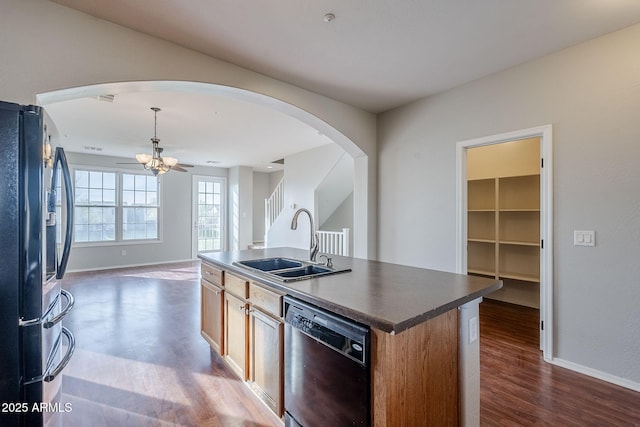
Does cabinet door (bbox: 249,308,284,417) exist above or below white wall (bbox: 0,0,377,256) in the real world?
below

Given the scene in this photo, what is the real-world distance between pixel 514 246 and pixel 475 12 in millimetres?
3384

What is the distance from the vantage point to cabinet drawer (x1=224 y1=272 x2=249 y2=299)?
2.06 meters

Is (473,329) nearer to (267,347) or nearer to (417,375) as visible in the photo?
(417,375)

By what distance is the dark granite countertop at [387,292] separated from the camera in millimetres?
1192

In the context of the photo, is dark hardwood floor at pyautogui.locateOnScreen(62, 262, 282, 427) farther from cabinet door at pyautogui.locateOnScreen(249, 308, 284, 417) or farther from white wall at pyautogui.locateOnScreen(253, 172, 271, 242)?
white wall at pyautogui.locateOnScreen(253, 172, 271, 242)

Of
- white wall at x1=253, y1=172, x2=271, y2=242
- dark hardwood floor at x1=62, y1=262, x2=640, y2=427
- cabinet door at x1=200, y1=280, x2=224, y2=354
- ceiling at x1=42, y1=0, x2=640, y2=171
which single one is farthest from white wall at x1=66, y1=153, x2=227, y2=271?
ceiling at x1=42, y1=0, x2=640, y2=171

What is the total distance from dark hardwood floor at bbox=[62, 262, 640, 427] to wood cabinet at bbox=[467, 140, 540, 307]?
573 mm

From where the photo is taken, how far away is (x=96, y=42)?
6.84 ft

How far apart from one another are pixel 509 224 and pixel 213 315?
13.7ft

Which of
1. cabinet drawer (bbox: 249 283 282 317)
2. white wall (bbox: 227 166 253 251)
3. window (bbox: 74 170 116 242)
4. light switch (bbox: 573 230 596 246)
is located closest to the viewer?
cabinet drawer (bbox: 249 283 282 317)

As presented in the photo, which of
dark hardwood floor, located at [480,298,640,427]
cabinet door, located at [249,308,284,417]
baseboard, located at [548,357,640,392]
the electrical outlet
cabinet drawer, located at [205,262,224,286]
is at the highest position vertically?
cabinet drawer, located at [205,262,224,286]

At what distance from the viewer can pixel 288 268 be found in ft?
7.90

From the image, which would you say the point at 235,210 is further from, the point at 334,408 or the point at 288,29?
the point at 334,408

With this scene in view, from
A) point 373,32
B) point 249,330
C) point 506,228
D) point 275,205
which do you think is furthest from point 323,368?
point 275,205
